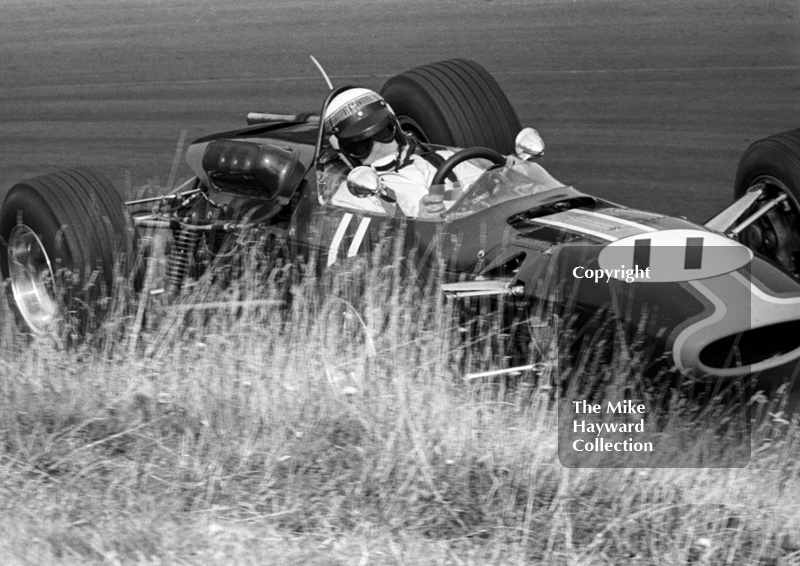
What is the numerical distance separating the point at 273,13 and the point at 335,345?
10.3 m

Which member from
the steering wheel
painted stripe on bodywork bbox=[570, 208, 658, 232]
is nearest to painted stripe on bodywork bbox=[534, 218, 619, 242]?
painted stripe on bodywork bbox=[570, 208, 658, 232]

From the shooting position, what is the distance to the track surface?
9.73 meters

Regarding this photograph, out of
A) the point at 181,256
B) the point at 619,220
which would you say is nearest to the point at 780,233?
the point at 619,220

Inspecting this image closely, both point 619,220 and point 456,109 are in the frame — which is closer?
point 619,220

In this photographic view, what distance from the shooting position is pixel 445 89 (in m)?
7.72

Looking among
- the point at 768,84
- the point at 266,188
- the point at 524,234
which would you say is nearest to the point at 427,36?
the point at 768,84

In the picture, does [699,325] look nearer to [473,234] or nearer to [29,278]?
[473,234]

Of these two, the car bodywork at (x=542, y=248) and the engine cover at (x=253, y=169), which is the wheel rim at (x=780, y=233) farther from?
the engine cover at (x=253, y=169)

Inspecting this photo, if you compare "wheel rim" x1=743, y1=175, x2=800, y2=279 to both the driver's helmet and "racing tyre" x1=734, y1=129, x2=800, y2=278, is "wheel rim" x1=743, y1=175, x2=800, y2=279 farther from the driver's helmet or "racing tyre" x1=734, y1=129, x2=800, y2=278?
the driver's helmet

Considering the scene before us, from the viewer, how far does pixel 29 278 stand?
6629 mm

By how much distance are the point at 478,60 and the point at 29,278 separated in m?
6.59

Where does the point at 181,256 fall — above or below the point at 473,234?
below

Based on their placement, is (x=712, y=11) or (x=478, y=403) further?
(x=712, y=11)

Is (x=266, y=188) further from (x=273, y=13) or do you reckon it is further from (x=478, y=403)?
(x=273, y=13)
